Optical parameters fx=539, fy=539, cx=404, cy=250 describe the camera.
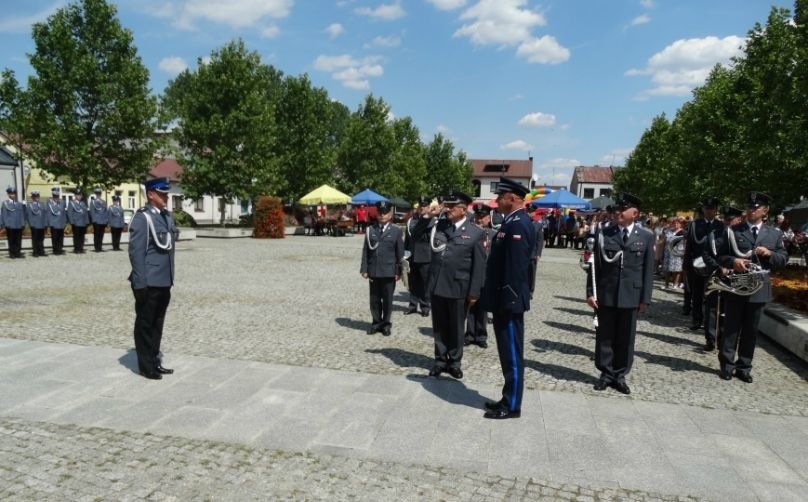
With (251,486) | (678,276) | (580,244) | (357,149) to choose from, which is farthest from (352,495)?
(357,149)

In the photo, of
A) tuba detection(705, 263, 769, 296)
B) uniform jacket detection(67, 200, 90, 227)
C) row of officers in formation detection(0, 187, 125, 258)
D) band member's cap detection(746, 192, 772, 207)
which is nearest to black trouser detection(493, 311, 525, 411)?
tuba detection(705, 263, 769, 296)

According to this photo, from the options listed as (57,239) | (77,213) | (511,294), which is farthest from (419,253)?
(57,239)

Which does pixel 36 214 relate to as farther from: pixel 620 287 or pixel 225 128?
pixel 620 287

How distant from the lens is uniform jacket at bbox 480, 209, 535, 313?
4.79m

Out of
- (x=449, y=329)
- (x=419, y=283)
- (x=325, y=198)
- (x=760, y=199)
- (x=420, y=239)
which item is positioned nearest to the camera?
(x=449, y=329)

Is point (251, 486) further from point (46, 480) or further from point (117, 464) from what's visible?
point (46, 480)

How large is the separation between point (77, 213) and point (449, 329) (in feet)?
53.6

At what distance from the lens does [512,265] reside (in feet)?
15.9

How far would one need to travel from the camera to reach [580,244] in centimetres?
2909

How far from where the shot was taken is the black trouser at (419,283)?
945 cm

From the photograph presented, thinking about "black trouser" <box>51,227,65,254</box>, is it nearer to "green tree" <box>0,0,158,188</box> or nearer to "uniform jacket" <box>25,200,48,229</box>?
"uniform jacket" <box>25,200,48,229</box>

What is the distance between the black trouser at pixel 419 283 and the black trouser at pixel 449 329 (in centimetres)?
329

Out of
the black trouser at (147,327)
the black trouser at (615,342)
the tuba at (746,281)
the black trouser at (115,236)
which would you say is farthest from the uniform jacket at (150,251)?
the black trouser at (115,236)

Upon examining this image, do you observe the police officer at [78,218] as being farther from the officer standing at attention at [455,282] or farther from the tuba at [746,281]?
the tuba at [746,281]
